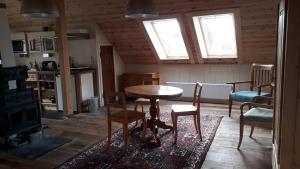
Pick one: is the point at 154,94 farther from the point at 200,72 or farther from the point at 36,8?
the point at 200,72

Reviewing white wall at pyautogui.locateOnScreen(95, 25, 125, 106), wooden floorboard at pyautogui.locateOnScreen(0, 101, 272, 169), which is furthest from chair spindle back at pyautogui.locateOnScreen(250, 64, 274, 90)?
white wall at pyautogui.locateOnScreen(95, 25, 125, 106)

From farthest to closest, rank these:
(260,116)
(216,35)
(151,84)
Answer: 1. (216,35)
2. (151,84)
3. (260,116)

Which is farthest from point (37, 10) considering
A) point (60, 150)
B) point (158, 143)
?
point (158, 143)

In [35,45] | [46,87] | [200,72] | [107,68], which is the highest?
[35,45]

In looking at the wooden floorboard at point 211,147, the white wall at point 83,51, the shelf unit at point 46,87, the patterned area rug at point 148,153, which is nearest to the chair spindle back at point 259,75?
the wooden floorboard at point 211,147

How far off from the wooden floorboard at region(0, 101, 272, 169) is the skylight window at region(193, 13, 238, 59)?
1423 millimetres

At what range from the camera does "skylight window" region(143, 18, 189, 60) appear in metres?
5.41

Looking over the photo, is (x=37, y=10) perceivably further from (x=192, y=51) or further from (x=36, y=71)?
(x=192, y=51)

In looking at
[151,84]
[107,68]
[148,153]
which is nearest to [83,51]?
[107,68]

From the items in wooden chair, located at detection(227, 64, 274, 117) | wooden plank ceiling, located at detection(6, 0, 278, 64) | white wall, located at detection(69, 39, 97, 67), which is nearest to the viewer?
wooden plank ceiling, located at detection(6, 0, 278, 64)

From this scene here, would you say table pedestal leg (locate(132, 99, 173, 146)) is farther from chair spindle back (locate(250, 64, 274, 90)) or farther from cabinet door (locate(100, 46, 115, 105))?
cabinet door (locate(100, 46, 115, 105))

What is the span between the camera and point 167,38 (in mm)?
5820

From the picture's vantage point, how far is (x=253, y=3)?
402 centimetres

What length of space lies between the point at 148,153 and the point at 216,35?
125 inches
